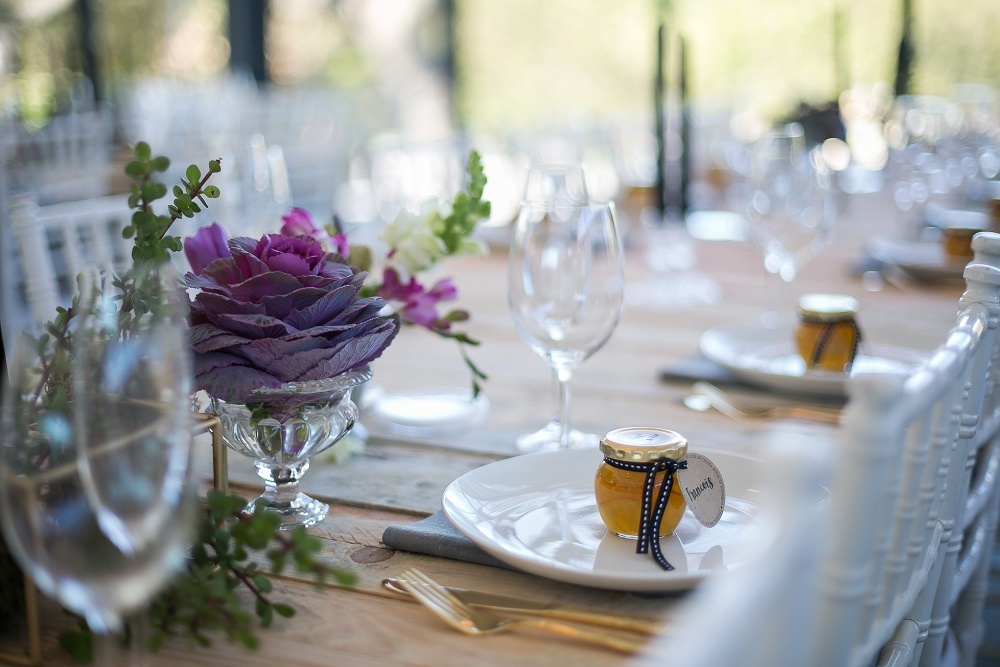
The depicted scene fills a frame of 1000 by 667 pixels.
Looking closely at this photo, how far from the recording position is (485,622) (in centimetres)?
66

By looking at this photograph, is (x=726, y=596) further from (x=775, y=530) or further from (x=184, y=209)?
(x=184, y=209)

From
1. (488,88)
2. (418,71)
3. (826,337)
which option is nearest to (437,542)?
(826,337)

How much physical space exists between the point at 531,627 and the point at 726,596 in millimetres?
289

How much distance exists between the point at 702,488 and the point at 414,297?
38 cm

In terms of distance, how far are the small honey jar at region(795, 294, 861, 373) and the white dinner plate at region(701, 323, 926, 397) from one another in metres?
0.01

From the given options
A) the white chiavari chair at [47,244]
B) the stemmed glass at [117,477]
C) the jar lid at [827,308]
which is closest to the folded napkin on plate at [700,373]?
the jar lid at [827,308]

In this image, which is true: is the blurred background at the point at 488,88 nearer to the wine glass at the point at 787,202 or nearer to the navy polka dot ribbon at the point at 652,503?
the wine glass at the point at 787,202

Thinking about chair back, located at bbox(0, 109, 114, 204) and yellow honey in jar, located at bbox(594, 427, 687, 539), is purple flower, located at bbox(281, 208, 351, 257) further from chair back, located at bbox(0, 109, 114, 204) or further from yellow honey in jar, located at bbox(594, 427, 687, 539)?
chair back, located at bbox(0, 109, 114, 204)

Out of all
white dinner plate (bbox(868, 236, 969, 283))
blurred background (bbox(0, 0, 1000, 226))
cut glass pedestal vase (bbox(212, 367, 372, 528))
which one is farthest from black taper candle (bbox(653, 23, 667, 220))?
blurred background (bbox(0, 0, 1000, 226))

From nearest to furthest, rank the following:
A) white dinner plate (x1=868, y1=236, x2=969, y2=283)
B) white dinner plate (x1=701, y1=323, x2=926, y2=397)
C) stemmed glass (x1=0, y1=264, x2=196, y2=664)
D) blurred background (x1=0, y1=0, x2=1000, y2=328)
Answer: stemmed glass (x1=0, y1=264, x2=196, y2=664)
white dinner plate (x1=701, y1=323, x2=926, y2=397)
white dinner plate (x1=868, y1=236, x2=969, y2=283)
blurred background (x1=0, y1=0, x2=1000, y2=328)

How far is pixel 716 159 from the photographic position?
136 inches

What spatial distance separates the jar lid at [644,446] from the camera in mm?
729

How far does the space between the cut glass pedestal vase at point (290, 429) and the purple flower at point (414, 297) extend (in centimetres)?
17

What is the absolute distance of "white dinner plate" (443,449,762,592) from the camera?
2.27ft
